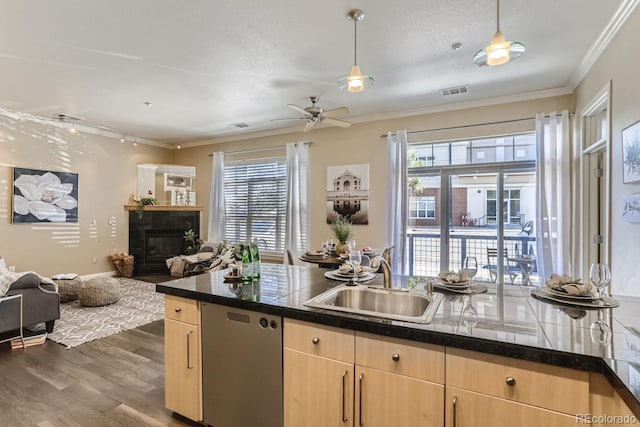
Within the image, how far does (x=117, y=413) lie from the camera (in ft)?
7.27

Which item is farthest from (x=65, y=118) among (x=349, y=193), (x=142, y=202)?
(x=349, y=193)

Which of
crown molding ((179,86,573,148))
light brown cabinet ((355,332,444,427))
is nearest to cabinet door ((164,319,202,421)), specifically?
light brown cabinet ((355,332,444,427))

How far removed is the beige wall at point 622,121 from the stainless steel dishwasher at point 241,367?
9.19 ft

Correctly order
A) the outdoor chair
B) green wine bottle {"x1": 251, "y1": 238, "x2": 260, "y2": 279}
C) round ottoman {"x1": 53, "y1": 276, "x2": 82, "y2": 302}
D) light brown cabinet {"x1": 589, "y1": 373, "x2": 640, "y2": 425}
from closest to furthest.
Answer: light brown cabinet {"x1": 589, "y1": 373, "x2": 640, "y2": 425}, green wine bottle {"x1": 251, "y1": 238, "x2": 260, "y2": 279}, the outdoor chair, round ottoman {"x1": 53, "y1": 276, "x2": 82, "y2": 302}

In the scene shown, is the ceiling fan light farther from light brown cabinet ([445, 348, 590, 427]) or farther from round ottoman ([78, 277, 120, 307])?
round ottoman ([78, 277, 120, 307])

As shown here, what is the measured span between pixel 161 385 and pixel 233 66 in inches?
128

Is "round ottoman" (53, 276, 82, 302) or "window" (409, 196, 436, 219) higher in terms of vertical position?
"window" (409, 196, 436, 219)

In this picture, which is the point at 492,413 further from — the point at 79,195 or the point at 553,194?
the point at 79,195

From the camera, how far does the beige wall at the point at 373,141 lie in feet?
14.8

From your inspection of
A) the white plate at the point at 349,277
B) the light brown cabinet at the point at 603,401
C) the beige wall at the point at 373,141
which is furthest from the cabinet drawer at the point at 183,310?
the beige wall at the point at 373,141

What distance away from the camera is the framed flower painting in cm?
538

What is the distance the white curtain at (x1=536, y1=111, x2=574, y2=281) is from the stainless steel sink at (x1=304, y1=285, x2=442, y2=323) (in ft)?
10.9

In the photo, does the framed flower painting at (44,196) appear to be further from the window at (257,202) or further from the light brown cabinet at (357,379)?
the light brown cabinet at (357,379)

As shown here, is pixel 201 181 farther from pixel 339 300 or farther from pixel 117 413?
pixel 339 300
